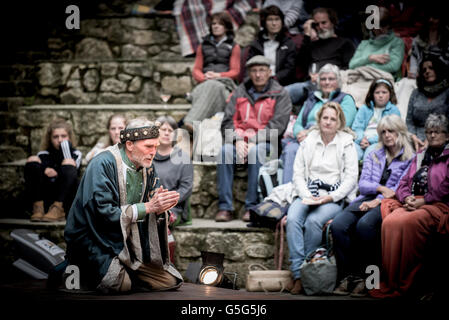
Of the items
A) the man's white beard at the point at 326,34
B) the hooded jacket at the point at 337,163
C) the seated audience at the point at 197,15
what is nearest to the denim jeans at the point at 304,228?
the hooded jacket at the point at 337,163

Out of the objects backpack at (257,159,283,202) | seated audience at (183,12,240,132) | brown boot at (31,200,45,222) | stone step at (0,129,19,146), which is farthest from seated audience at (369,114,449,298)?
stone step at (0,129,19,146)

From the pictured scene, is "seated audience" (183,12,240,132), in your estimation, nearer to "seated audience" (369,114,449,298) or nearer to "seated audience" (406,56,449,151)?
"seated audience" (406,56,449,151)

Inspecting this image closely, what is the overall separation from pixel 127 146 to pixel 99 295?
1034 mm

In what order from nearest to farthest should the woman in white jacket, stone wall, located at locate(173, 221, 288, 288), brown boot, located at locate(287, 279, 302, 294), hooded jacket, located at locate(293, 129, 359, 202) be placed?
1. brown boot, located at locate(287, 279, 302, 294)
2. the woman in white jacket
3. hooded jacket, located at locate(293, 129, 359, 202)
4. stone wall, located at locate(173, 221, 288, 288)

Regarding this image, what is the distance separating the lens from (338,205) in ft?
16.9

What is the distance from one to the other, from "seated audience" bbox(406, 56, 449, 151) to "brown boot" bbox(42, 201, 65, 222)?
3764 millimetres

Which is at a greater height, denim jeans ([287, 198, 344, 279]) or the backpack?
the backpack

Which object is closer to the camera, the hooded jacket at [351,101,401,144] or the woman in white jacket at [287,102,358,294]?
the woman in white jacket at [287,102,358,294]

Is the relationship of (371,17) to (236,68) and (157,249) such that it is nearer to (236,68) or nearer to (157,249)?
(236,68)

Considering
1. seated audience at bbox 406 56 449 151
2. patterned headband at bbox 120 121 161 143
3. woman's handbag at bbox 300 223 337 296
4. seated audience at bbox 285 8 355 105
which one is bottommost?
woman's handbag at bbox 300 223 337 296

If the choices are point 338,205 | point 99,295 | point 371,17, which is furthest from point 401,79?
point 99,295

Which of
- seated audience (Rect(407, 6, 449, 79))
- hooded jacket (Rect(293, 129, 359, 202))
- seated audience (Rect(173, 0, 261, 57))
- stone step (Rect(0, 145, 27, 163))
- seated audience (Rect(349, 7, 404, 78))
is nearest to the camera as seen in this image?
hooded jacket (Rect(293, 129, 359, 202))

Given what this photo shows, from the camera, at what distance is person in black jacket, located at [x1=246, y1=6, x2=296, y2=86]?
698cm

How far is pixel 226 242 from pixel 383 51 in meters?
3.05
